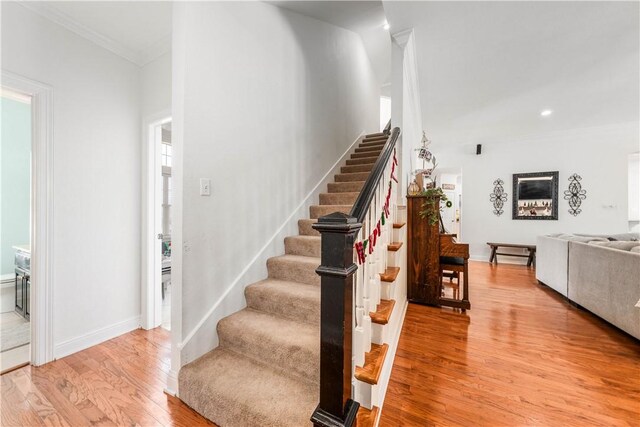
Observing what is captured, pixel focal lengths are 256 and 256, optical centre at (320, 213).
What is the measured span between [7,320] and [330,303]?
375 cm

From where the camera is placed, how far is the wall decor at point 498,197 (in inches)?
229

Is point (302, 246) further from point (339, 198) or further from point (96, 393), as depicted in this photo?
point (96, 393)

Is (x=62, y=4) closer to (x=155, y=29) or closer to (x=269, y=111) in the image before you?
(x=155, y=29)

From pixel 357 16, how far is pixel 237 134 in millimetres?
3000

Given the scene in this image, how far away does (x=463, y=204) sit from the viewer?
6.23 meters

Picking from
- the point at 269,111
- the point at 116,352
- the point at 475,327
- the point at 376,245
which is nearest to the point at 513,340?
the point at 475,327

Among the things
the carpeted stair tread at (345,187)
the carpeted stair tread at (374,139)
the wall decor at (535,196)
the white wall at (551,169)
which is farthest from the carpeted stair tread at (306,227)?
the wall decor at (535,196)

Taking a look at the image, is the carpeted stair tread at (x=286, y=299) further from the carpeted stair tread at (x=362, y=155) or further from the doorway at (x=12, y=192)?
the doorway at (x=12, y=192)

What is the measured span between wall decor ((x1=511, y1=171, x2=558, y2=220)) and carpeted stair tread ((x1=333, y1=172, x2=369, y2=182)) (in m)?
4.30

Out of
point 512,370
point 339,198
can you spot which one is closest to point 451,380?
point 512,370

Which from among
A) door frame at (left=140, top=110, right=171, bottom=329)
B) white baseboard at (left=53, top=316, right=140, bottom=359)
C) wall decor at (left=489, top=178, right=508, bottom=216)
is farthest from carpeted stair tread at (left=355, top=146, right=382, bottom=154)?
white baseboard at (left=53, top=316, right=140, bottom=359)

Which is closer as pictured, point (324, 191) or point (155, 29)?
point (155, 29)

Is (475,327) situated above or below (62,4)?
below

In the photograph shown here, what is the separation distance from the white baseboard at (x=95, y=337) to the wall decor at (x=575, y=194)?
7.57m
